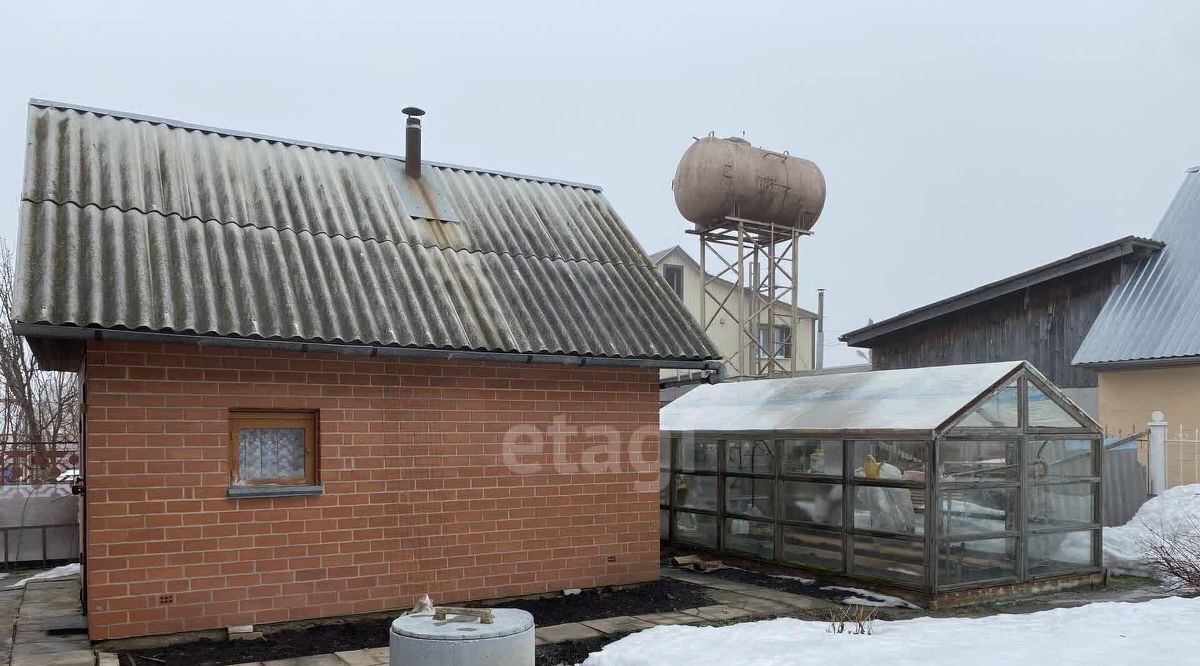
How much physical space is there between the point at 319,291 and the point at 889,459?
20.4 ft

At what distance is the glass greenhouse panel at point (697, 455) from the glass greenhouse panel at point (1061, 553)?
3983mm

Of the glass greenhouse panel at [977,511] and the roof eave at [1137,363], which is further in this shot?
the roof eave at [1137,363]

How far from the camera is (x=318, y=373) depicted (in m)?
8.29

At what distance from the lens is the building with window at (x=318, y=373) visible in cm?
747

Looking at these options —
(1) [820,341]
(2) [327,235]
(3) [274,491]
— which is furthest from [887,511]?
(1) [820,341]

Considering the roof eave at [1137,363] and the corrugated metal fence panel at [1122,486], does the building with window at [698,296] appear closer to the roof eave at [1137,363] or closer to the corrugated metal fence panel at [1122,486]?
the roof eave at [1137,363]

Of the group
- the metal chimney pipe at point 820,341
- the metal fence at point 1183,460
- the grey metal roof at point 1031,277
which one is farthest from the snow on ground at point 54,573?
the metal chimney pipe at point 820,341

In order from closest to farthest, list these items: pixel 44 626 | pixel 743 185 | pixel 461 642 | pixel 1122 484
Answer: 1. pixel 461 642
2. pixel 44 626
3. pixel 1122 484
4. pixel 743 185

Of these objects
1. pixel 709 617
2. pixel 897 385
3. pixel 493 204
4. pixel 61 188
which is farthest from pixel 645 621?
pixel 61 188

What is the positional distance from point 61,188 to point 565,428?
17.6 ft

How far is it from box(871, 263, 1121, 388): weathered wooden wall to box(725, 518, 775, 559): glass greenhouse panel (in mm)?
9225

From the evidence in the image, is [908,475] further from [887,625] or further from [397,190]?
[397,190]

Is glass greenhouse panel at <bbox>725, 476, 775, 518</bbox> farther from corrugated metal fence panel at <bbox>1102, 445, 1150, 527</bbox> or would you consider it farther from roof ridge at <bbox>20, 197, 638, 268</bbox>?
corrugated metal fence panel at <bbox>1102, 445, 1150, 527</bbox>

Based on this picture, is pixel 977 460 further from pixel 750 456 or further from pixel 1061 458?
pixel 750 456
